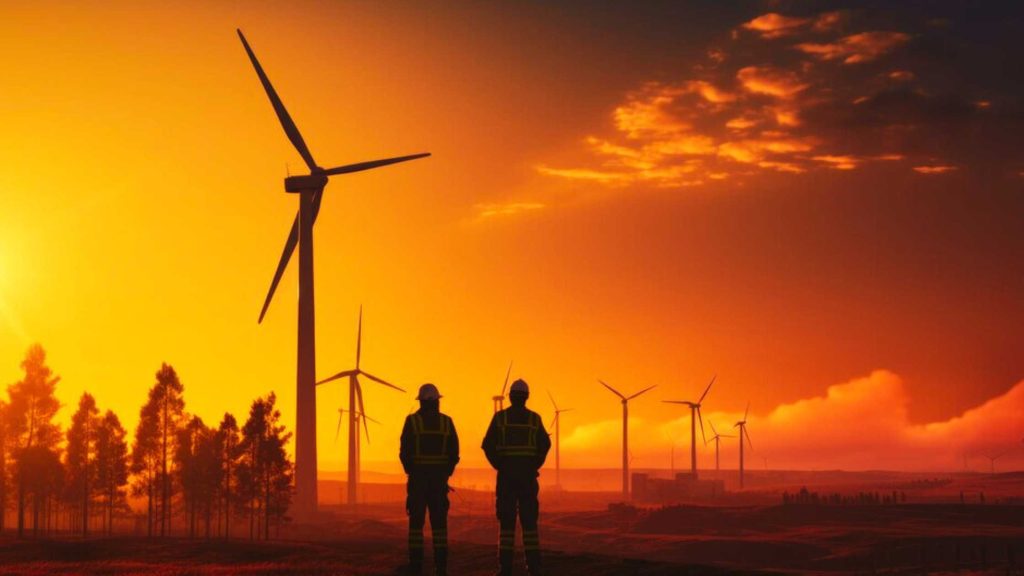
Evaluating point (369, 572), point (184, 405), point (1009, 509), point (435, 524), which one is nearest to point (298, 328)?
point (184, 405)

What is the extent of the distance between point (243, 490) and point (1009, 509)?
12086 centimetres

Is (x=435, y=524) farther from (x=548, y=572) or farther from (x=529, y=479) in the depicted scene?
(x=548, y=572)

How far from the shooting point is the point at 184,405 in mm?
101938

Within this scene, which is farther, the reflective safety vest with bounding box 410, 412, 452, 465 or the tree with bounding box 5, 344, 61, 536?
the tree with bounding box 5, 344, 61, 536

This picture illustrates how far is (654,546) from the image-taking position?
137625 mm

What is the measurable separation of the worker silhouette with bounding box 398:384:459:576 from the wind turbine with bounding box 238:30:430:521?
5016 centimetres

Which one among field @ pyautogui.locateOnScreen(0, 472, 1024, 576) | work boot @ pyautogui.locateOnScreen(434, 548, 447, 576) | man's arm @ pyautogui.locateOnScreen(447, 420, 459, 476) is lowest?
field @ pyautogui.locateOnScreen(0, 472, 1024, 576)

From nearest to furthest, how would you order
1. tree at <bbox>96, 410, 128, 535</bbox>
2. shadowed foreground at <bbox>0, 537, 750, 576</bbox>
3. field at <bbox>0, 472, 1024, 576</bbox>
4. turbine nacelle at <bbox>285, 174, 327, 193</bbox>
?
shadowed foreground at <bbox>0, 537, 750, 576</bbox> < field at <bbox>0, 472, 1024, 576</bbox> < turbine nacelle at <bbox>285, 174, 327, 193</bbox> < tree at <bbox>96, 410, 128, 535</bbox>

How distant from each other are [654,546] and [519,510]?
11733cm

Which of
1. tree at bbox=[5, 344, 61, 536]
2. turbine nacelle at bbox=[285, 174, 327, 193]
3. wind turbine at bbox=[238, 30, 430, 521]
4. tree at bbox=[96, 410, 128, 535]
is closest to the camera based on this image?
wind turbine at bbox=[238, 30, 430, 521]

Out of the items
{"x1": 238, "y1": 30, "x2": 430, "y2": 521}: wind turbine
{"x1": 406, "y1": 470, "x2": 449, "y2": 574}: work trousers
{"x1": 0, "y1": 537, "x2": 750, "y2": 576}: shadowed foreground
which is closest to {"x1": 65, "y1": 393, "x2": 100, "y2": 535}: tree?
{"x1": 238, "y1": 30, "x2": 430, "y2": 521}: wind turbine

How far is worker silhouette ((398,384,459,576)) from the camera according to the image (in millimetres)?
25375

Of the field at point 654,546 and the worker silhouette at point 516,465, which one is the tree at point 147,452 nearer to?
the field at point 654,546

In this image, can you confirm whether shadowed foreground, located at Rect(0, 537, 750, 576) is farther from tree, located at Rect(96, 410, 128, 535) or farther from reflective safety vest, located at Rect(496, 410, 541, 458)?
tree, located at Rect(96, 410, 128, 535)
